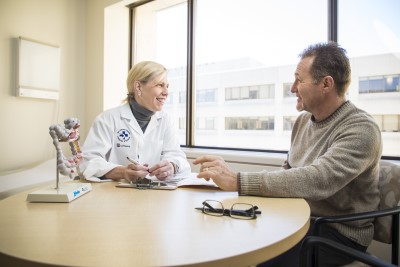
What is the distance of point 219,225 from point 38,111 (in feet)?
9.66

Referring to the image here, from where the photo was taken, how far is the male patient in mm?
1044

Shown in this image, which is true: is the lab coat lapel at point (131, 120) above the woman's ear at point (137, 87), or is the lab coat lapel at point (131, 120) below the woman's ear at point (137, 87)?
below

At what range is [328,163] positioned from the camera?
1.05 metres

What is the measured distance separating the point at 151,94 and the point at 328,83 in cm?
103

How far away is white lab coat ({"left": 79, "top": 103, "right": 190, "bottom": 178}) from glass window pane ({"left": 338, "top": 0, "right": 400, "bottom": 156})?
141 centimetres

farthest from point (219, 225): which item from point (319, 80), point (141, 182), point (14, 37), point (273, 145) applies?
point (14, 37)

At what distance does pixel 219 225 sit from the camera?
764 mm

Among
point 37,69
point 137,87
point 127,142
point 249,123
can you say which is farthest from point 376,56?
point 37,69

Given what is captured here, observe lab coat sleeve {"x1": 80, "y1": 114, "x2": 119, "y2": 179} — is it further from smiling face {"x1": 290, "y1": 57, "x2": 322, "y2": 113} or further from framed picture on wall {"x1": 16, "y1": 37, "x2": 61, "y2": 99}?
framed picture on wall {"x1": 16, "y1": 37, "x2": 61, "y2": 99}

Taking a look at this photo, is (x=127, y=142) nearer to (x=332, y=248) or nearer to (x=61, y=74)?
(x=332, y=248)

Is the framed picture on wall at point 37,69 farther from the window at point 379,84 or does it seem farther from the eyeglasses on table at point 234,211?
the window at point 379,84

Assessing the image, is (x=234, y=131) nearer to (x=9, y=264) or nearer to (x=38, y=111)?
(x=38, y=111)

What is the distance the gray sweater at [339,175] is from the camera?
1037 millimetres

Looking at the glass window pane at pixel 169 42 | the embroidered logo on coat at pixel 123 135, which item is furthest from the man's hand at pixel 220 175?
the glass window pane at pixel 169 42
